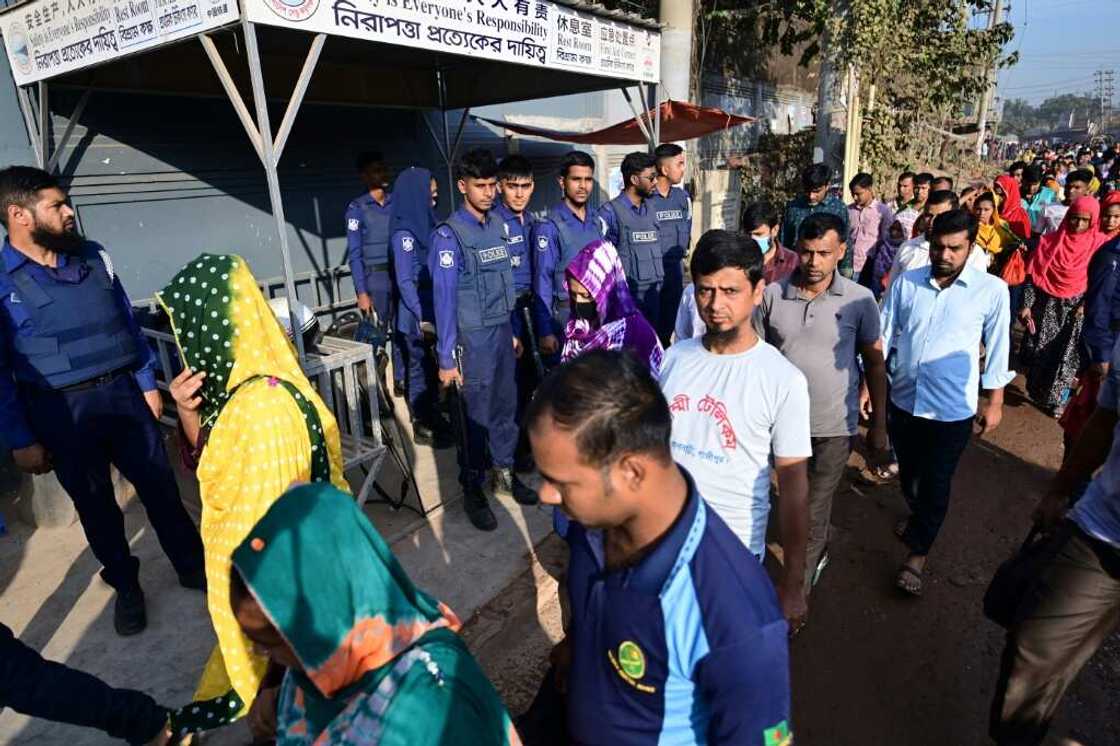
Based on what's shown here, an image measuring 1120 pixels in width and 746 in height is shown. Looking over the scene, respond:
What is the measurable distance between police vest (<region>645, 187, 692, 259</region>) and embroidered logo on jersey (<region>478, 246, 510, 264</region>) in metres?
1.66

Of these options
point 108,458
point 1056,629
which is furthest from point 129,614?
point 1056,629

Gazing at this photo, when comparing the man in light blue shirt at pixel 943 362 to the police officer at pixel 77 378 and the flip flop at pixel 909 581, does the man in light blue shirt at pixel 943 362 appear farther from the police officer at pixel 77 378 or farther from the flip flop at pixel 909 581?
the police officer at pixel 77 378

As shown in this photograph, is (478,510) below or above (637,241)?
below

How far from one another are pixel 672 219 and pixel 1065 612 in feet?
12.7

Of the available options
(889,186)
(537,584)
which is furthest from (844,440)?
(889,186)

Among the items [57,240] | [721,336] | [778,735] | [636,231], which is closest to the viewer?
[778,735]

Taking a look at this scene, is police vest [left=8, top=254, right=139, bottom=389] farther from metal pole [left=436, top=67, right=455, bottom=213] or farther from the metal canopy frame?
metal pole [left=436, top=67, right=455, bottom=213]

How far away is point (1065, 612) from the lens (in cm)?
189

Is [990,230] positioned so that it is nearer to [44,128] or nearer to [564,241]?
[564,241]

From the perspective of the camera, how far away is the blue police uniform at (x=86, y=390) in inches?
105

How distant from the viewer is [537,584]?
3229 mm

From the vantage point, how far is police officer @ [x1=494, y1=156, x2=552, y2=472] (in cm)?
407

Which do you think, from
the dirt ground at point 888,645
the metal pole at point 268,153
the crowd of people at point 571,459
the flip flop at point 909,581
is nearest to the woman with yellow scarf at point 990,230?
the crowd of people at point 571,459

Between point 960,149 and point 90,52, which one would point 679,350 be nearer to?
point 90,52
